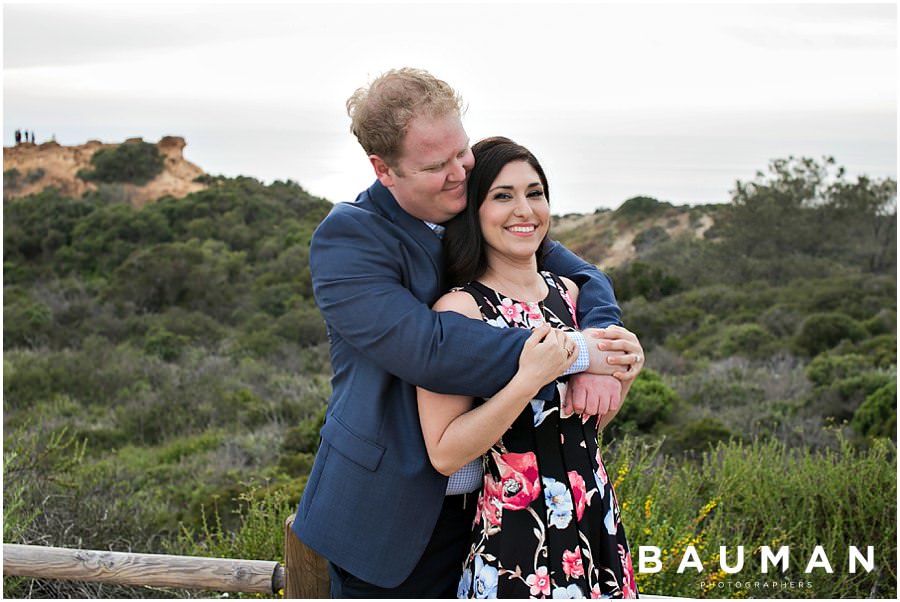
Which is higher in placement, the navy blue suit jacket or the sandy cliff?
the sandy cliff

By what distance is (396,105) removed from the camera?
7.61ft

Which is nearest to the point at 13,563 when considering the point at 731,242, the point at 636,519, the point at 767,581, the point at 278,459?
the point at 636,519

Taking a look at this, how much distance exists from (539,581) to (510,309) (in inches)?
26.5

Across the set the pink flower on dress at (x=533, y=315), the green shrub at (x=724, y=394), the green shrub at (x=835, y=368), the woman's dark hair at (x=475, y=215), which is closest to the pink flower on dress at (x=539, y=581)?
the pink flower on dress at (x=533, y=315)

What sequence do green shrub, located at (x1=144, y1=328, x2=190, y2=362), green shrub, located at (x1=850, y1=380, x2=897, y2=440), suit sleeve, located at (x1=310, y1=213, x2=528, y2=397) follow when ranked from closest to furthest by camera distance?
suit sleeve, located at (x1=310, y1=213, x2=528, y2=397) < green shrub, located at (x1=850, y1=380, x2=897, y2=440) < green shrub, located at (x1=144, y1=328, x2=190, y2=362)

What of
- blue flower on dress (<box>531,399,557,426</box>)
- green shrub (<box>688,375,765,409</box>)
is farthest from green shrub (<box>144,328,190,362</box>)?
blue flower on dress (<box>531,399,557,426</box>)

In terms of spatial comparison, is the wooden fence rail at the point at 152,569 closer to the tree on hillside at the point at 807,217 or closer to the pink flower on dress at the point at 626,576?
the pink flower on dress at the point at 626,576

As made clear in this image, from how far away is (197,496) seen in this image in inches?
298

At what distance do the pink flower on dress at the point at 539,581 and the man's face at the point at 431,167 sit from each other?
3.02 feet

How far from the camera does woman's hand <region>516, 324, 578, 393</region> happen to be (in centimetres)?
216

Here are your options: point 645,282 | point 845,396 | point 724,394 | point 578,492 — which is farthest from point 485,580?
point 645,282

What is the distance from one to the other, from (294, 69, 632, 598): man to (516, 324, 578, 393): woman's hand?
0.11ft

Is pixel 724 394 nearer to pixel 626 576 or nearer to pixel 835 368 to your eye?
pixel 835 368

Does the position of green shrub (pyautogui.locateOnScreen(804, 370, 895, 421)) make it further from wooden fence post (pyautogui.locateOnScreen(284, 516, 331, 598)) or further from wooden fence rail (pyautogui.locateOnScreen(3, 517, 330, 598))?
wooden fence post (pyautogui.locateOnScreen(284, 516, 331, 598))
